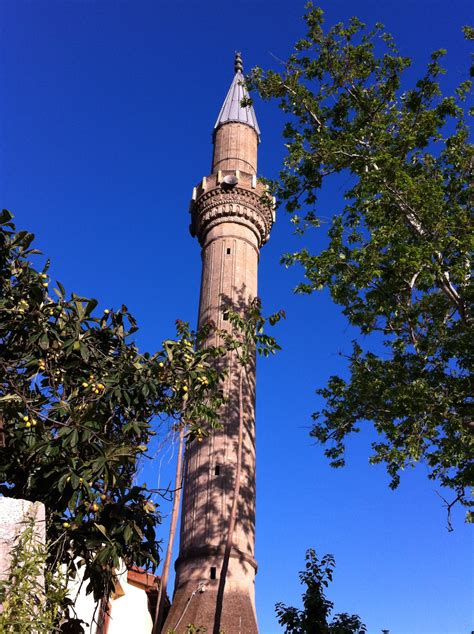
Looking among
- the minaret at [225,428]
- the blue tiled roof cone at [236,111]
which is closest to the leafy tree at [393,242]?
the minaret at [225,428]

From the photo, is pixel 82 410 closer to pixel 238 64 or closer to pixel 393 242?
pixel 393 242

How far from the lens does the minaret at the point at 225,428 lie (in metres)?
16.9

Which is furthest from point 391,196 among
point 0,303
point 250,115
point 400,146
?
point 250,115

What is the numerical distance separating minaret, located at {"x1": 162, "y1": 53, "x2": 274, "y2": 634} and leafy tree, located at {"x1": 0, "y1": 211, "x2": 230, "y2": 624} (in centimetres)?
845

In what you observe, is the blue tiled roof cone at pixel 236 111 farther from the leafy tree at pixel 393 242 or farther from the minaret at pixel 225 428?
the leafy tree at pixel 393 242

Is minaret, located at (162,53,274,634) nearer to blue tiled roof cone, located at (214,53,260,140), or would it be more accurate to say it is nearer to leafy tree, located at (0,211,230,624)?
blue tiled roof cone, located at (214,53,260,140)

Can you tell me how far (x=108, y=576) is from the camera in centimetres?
802

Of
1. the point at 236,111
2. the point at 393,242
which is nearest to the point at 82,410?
the point at 393,242

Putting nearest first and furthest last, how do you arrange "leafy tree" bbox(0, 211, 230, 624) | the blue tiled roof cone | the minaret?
"leafy tree" bbox(0, 211, 230, 624)
the minaret
the blue tiled roof cone

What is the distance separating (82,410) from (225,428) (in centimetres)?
1138

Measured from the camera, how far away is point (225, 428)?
19469 mm

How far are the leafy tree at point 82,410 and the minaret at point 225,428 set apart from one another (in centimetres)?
845

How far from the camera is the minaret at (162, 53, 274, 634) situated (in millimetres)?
16891

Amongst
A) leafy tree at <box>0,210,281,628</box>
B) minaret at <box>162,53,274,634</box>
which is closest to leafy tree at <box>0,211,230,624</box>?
leafy tree at <box>0,210,281,628</box>
